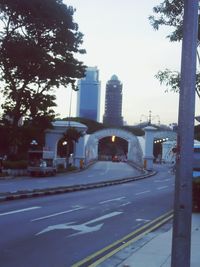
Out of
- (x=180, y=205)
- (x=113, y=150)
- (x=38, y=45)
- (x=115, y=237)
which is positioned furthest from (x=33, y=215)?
(x=113, y=150)

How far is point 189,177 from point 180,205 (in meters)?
0.30

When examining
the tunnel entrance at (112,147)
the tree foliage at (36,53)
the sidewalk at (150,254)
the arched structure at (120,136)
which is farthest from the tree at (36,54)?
the tunnel entrance at (112,147)

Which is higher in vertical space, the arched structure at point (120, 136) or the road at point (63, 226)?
the arched structure at point (120, 136)

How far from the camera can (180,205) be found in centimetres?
498

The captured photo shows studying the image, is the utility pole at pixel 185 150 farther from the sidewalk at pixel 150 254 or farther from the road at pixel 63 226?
the road at pixel 63 226

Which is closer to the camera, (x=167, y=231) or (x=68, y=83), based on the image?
(x=167, y=231)

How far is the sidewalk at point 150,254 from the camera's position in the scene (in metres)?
9.01

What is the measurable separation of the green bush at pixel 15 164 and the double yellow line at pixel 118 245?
2900 cm

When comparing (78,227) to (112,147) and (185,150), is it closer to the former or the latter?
(185,150)

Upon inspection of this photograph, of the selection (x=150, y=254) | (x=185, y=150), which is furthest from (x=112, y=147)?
(x=185, y=150)

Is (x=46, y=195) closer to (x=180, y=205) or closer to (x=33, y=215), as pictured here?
(x=33, y=215)

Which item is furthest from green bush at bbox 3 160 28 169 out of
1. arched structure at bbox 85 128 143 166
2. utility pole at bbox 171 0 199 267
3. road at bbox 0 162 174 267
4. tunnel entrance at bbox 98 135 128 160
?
tunnel entrance at bbox 98 135 128 160

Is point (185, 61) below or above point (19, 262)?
above

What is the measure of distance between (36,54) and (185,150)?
4269 centimetres
